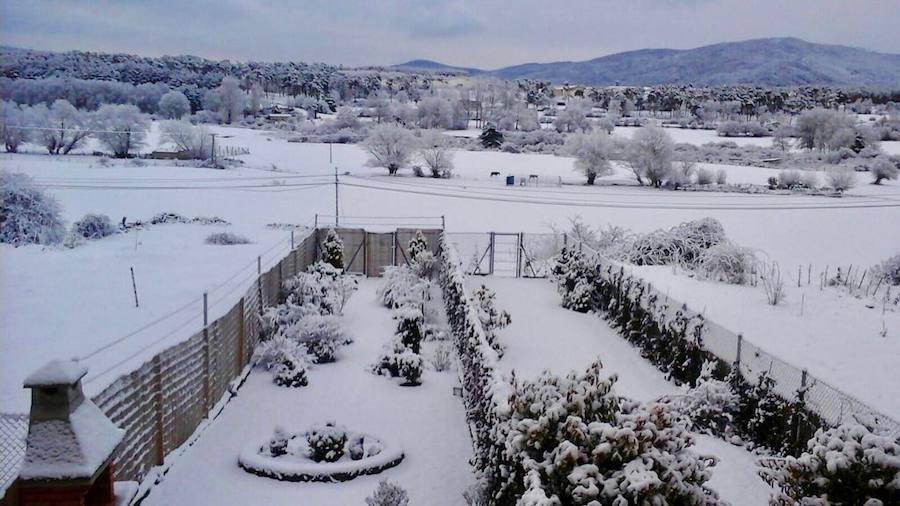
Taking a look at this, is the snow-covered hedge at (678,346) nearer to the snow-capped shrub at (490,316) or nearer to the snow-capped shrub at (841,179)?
the snow-capped shrub at (490,316)

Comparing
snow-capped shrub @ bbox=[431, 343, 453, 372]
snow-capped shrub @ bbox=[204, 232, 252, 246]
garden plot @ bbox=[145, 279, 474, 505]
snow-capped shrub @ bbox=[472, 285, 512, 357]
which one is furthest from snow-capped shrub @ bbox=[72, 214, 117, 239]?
snow-capped shrub @ bbox=[431, 343, 453, 372]

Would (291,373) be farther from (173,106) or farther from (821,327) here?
(173,106)

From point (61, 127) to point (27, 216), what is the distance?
39.1m

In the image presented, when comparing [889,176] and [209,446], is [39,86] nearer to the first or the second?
[889,176]

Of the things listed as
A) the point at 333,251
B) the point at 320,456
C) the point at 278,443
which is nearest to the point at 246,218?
the point at 333,251

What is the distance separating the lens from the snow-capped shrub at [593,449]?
500 centimetres

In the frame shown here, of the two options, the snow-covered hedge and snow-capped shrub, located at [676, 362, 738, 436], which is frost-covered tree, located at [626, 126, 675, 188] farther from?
snow-capped shrub, located at [676, 362, 738, 436]

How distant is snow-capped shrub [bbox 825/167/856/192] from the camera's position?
46.9 m

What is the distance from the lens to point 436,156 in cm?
5119

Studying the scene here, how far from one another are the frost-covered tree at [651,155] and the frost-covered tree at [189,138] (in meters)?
30.4

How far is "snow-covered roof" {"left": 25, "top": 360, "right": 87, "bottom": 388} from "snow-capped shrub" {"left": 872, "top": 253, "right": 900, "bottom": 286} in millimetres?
18869

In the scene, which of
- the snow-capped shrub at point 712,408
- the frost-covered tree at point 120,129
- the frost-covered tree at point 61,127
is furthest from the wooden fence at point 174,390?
the frost-covered tree at point 61,127

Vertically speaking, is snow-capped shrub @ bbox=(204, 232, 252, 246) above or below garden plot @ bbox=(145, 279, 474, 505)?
above

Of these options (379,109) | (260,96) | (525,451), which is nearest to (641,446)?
(525,451)
